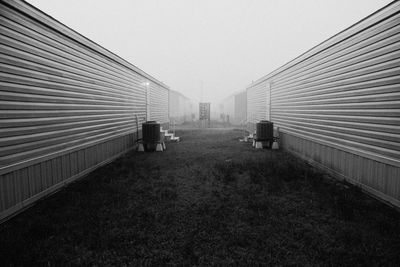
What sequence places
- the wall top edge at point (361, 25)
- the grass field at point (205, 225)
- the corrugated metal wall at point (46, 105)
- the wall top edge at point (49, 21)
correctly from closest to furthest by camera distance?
1. the grass field at point (205, 225)
2. the corrugated metal wall at point (46, 105)
3. the wall top edge at point (49, 21)
4. the wall top edge at point (361, 25)

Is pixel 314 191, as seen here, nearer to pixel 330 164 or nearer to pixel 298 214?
pixel 298 214

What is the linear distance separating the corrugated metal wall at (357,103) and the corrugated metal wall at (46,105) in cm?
698

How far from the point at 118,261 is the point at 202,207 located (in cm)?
189

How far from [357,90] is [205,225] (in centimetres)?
489

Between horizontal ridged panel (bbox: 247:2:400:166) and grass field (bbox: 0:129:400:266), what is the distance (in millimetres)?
1258

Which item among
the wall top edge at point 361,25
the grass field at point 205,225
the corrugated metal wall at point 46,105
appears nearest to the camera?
the grass field at point 205,225

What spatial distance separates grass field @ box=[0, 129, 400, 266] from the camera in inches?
111

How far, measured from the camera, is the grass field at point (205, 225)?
2812 mm

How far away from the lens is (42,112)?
4.79 metres

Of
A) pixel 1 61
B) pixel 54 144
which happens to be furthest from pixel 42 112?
pixel 1 61

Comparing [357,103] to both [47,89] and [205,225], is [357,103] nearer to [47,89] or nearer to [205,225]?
[205,225]

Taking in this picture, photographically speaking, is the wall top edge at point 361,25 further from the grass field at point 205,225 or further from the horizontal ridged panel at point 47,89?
the horizontal ridged panel at point 47,89

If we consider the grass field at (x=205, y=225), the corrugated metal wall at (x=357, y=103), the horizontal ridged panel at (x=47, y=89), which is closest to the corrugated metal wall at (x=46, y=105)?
the horizontal ridged panel at (x=47, y=89)

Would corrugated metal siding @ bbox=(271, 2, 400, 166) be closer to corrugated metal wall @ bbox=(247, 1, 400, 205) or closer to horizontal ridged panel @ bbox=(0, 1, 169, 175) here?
corrugated metal wall @ bbox=(247, 1, 400, 205)
